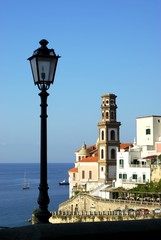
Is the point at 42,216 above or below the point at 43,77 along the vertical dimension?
below

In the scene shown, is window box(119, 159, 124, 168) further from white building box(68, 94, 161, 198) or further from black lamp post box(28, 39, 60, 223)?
black lamp post box(28, 39, 60, 223)

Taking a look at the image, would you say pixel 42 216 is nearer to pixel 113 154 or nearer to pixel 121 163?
pixel 121 163

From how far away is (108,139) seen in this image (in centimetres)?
7175

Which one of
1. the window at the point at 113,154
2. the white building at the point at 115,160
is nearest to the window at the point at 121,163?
the white building at the point at 115,160

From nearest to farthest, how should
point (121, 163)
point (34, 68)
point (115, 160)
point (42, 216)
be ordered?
point (42, 216)
point (34, 68)
point (121, 163)
point (115, 160)

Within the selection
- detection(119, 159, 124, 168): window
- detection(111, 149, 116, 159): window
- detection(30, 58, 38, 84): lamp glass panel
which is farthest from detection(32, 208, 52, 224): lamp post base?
detection(111, 149, 116, 159): window

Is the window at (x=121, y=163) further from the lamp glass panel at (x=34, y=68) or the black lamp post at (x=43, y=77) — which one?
the lamp glass panel at (x=34, y=68)

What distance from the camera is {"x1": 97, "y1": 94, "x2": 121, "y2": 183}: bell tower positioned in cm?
7125

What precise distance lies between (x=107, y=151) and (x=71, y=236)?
63821 millimetres

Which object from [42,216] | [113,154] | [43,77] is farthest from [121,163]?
[42,216]

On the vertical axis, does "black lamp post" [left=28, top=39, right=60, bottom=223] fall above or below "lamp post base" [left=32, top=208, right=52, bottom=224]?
above

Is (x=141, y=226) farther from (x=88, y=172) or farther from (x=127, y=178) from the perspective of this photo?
(x=88, y=172)

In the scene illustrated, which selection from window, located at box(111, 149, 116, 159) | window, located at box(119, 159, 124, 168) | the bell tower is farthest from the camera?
window, located at box(111, 149, 116, 159)

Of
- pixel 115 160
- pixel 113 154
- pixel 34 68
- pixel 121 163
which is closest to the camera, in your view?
pixel 34 68
